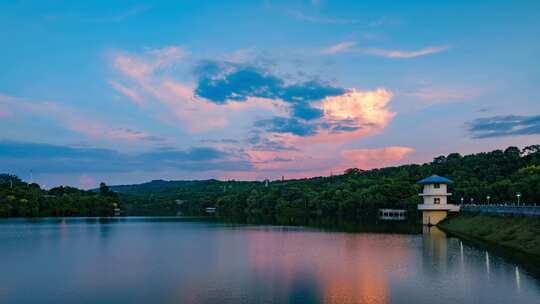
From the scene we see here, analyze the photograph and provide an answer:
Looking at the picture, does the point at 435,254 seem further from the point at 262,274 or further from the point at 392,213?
the point at 392,213

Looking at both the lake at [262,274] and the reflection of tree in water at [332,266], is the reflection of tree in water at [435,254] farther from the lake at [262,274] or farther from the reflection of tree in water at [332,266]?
the reflection of tree in water at [332,266]

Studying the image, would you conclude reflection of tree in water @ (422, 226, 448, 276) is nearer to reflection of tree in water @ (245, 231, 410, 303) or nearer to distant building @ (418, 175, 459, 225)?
reflection of tree in water @ (245, 231, 410, 303)

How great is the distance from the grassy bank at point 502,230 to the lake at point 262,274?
2.47 m

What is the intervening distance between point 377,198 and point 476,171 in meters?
18.8

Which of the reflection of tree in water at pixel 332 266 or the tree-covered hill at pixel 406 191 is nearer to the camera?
the reflection of tree in water at pixel 332 266

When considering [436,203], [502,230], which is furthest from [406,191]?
[502,230]

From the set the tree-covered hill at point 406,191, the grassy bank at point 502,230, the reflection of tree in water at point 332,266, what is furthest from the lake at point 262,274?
the tree-covered hill at point 406,191

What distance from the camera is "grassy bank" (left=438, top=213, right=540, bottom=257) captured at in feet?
114

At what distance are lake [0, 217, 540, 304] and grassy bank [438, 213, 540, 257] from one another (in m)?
2.47

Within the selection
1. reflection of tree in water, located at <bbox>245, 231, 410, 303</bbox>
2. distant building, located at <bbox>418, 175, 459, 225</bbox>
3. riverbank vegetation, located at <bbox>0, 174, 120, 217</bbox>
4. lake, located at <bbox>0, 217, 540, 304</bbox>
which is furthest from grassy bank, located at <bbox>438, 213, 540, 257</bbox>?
riverbank vegetation, located at <bbox>0, 174, 120, 217</bbox>

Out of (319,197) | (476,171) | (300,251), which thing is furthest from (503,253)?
(319,197)

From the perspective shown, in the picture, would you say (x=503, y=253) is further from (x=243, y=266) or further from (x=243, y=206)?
(x=243, y=206)

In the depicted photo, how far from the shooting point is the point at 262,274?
26.5m

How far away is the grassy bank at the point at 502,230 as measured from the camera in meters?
34.8
